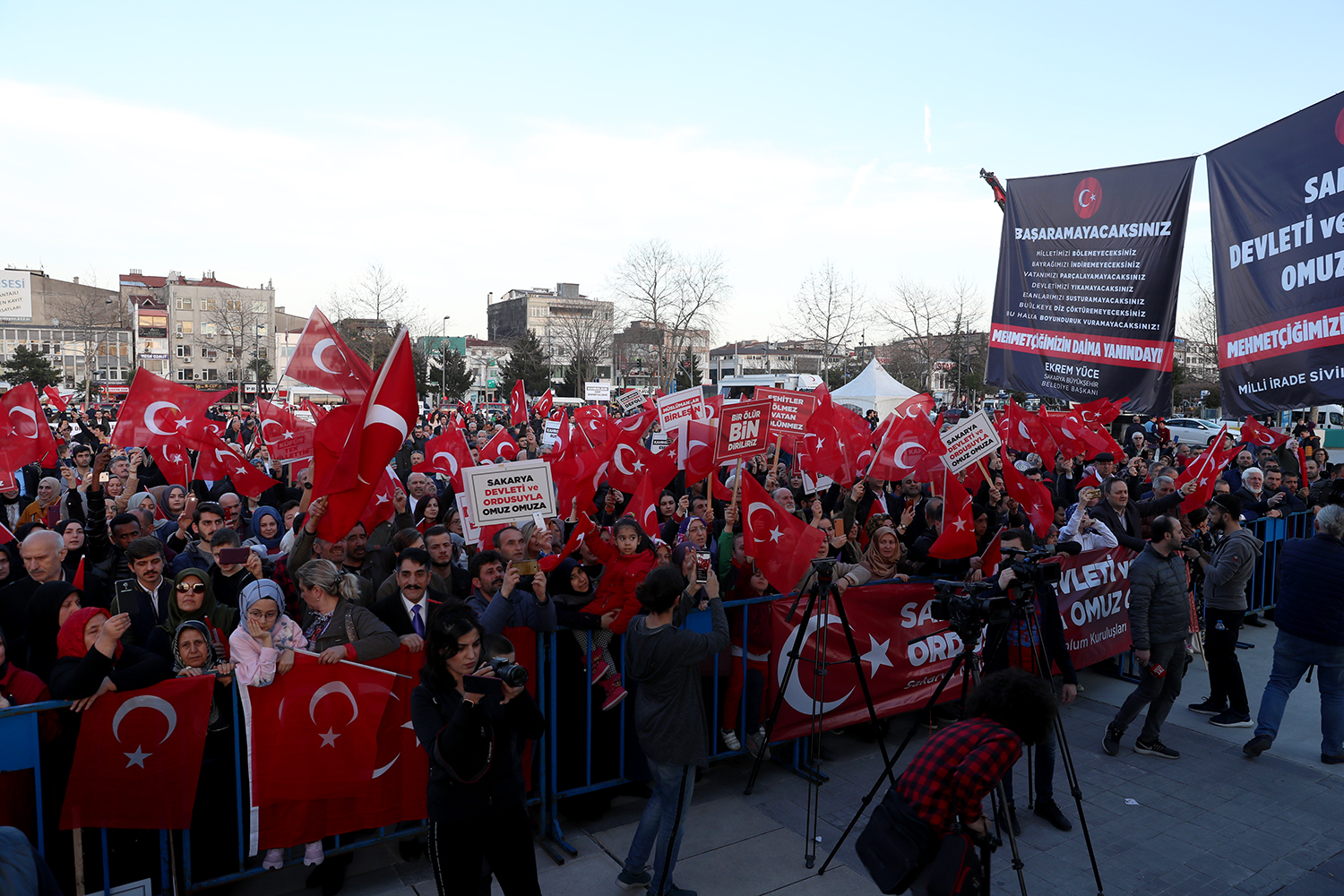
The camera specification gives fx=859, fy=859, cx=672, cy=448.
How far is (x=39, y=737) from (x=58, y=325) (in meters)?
109

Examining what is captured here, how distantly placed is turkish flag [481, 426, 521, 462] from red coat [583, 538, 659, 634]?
631cm

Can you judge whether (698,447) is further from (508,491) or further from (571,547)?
(571,547)

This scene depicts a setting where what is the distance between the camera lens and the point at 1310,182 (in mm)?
6590

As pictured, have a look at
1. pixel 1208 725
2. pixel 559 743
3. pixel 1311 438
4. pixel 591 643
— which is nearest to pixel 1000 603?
pixel 591 643

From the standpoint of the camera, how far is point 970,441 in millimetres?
8031

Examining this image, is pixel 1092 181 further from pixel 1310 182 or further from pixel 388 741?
pixel 388 741

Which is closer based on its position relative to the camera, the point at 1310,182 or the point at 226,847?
the point at 226,847

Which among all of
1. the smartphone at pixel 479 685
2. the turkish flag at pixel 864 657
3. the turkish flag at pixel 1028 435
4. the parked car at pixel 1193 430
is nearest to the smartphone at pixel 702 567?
the turkish flag at pixel 864 657

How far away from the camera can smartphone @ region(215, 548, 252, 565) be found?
5504mm

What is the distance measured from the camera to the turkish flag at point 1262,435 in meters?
13.0

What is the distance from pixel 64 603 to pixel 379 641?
1812 millimetres

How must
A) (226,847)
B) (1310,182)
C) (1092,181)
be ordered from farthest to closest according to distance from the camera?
(1092,181), (1310,182), (226,847)

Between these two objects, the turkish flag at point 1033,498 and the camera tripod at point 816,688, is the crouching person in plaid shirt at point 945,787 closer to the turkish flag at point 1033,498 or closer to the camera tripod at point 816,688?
the camera tripod at point 816,688

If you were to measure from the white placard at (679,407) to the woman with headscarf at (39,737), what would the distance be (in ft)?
24.2
